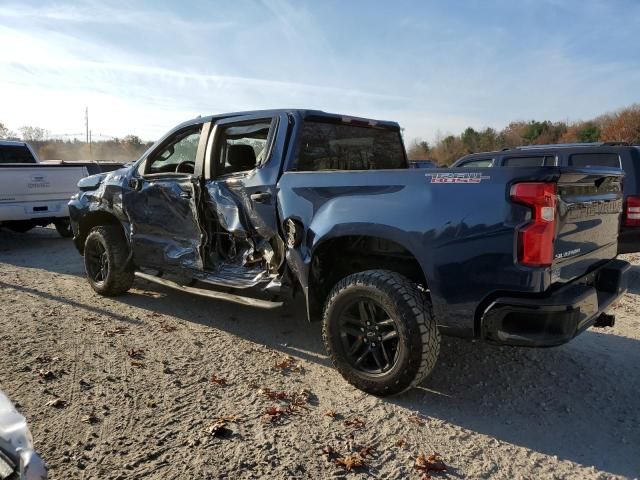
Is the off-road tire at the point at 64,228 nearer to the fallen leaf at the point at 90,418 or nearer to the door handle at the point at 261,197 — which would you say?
the door handle at the point at 261,197

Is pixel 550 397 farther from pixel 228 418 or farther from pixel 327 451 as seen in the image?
pixel 228 418

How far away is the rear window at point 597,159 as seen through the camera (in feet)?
22.1

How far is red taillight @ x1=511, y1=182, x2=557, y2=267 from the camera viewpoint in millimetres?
2752

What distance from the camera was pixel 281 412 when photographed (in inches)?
128

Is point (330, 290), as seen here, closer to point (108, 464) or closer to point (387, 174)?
point (387, 174)

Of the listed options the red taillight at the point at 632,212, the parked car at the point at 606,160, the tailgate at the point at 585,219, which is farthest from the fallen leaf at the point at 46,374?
the red taillight at the point at 632,212

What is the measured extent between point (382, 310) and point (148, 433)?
1653mm

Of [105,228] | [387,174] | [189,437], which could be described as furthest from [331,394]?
[105,228]

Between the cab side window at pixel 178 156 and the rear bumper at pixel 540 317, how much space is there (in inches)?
126

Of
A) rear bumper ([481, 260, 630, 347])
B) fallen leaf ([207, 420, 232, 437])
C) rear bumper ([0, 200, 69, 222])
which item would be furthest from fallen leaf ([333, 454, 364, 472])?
rear bumper ([0, 200, 69, 222])

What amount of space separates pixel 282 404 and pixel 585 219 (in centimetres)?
227

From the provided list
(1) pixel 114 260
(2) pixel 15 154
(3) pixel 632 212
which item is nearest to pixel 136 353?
(1) pixel 114 260

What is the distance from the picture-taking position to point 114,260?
18.7 ft

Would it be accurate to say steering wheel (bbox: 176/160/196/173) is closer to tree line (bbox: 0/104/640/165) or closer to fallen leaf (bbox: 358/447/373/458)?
fallen leaf (bbox: 358/447/373/458)
